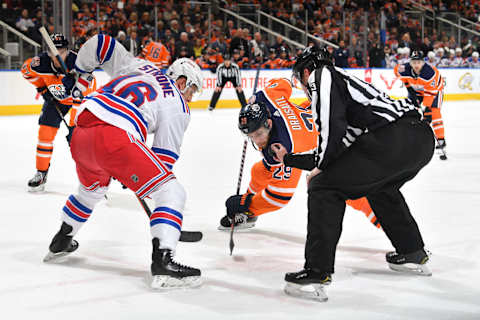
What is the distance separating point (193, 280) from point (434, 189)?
3117mm

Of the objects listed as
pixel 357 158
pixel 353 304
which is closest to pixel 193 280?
pixel 353 304

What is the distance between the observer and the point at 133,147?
2.89m

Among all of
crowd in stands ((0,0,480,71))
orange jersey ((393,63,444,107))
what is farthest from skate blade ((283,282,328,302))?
crowd in stands ((0,0,480,71))

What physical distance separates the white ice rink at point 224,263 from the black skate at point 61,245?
2.5 inches

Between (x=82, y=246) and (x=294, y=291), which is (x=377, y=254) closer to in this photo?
(x=294, y=291)

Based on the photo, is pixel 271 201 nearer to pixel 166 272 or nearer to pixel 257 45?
pixel 166 272

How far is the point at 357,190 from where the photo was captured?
2740mm

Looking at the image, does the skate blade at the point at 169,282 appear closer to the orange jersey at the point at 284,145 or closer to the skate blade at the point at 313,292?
the skate blade at the point at 313,292

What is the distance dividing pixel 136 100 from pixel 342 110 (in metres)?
0.99

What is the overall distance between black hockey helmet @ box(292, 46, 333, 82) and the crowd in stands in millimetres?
9280

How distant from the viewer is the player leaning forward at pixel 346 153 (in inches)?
105

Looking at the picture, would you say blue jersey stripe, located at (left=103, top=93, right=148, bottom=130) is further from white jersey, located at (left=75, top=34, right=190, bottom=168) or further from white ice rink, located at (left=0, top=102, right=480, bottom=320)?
white ice rink, located at (left=0, top=102, right=480, bottom=320)

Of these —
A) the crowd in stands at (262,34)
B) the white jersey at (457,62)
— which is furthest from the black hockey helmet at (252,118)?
the white jersey at (457,62)

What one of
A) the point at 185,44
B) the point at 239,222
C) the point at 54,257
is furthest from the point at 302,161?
the point at 185,44
